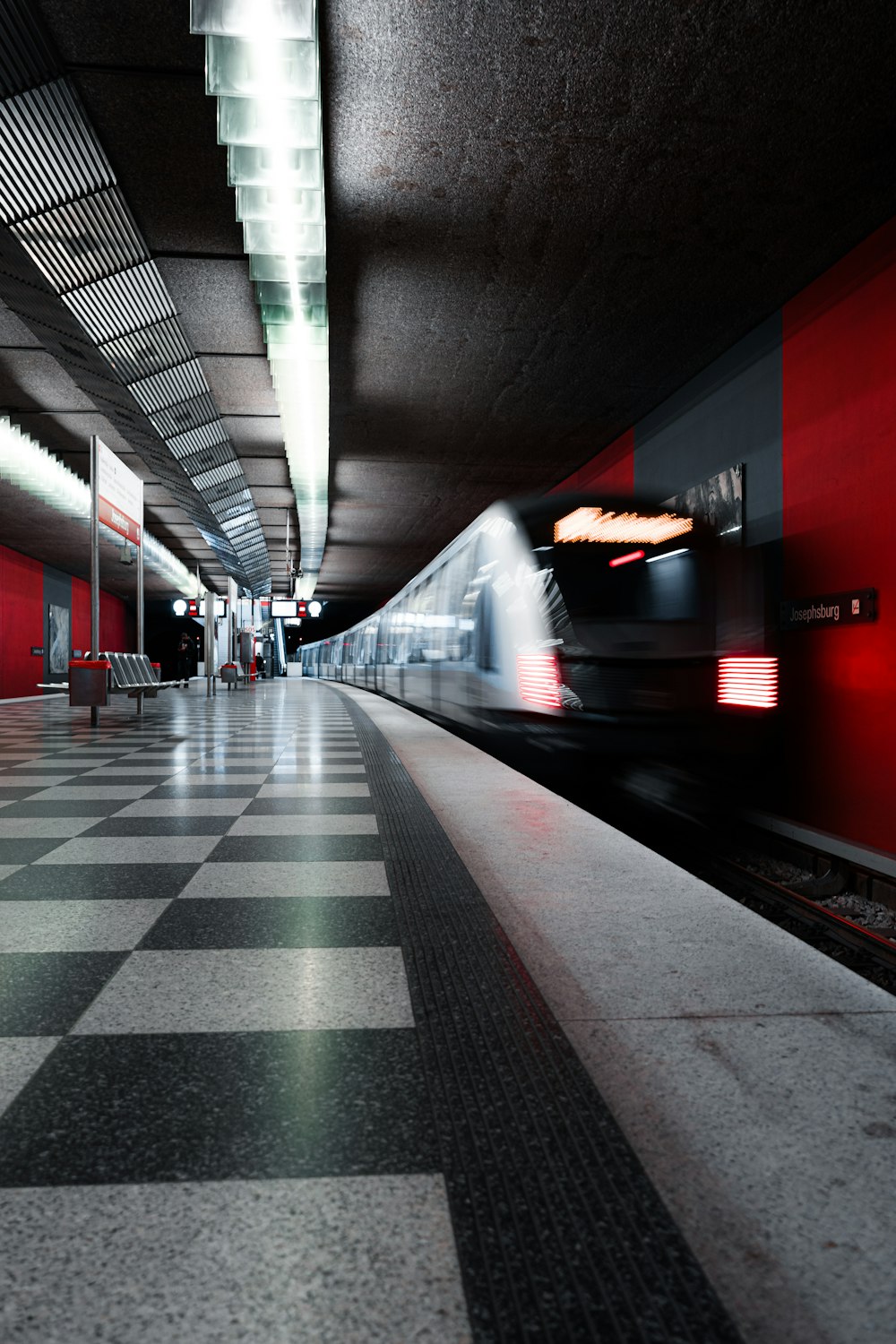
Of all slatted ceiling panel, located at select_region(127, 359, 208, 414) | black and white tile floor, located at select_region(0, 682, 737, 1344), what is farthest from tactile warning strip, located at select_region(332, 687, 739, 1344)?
slatted ceiling panel, located at select_region(127, 359, 208, 414)

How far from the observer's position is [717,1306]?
99 centimetres

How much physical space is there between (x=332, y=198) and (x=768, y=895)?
5169mm

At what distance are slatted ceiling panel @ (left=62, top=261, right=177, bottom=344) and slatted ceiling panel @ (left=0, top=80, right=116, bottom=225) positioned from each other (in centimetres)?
101

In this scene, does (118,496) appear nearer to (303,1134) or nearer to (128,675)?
(128,675)

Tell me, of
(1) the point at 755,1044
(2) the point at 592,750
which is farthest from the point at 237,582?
(1) the point at 755,1044

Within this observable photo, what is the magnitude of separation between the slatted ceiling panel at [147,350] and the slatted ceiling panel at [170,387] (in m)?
0.13

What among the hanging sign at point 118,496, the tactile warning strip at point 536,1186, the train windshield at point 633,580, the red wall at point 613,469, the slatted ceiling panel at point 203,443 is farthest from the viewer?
the slatted ceiling panel at point 203,443

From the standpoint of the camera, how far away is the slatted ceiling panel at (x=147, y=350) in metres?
7.85

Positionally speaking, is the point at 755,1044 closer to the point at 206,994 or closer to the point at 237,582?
the point at 206,994

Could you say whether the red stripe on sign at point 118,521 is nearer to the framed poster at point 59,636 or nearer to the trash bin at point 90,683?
the trash bin at point 90,683

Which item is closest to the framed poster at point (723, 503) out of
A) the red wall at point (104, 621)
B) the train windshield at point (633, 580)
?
the train windshield at point (633, 580)

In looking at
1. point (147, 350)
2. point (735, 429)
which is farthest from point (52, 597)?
point (735, 429)

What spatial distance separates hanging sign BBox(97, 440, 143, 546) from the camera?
10.5 m

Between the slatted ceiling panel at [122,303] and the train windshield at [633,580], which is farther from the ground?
the slatted ceiling panel at [122,303]
